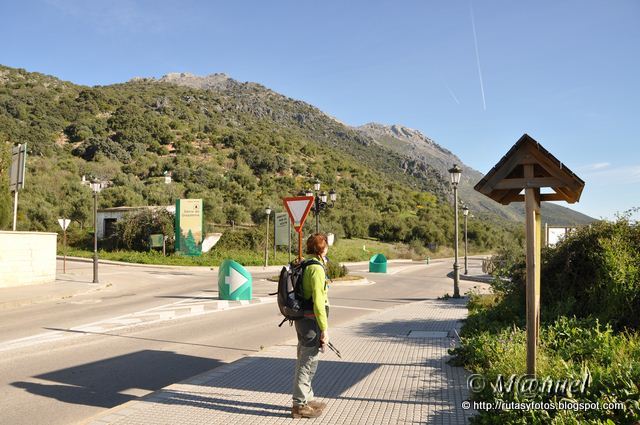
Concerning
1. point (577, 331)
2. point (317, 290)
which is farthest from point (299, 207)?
point (577, 331)

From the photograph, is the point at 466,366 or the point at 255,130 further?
the point at 255,130

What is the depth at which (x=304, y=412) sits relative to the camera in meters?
5.06

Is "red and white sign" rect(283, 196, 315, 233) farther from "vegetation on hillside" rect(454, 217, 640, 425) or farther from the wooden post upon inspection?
the wooden post

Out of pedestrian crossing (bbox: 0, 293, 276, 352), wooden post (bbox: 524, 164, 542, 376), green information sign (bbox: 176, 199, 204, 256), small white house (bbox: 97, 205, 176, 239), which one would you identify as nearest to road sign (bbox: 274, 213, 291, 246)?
green information sign (bbox: 176, 199, 204, 256)

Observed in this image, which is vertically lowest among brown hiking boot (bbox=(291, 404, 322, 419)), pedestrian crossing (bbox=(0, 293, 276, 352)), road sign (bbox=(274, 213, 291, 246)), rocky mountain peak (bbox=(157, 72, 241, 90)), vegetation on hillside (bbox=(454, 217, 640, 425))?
pedestrian crossing (bbox=(0, 293, 276, 352))

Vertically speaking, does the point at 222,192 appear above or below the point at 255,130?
below

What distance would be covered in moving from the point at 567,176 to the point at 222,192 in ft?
168

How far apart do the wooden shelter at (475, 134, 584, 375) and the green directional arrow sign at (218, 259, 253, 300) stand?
11539 mm

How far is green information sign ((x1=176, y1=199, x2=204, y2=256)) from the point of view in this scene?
33562mm

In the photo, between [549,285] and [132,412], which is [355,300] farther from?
[132,412]

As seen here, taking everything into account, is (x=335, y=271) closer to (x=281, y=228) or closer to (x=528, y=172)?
(x=281, y=228)

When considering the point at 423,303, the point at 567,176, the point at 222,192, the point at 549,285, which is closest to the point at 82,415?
the point at 567,176

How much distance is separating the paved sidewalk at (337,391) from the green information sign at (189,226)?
25.7 meters

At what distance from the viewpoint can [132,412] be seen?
531cm
